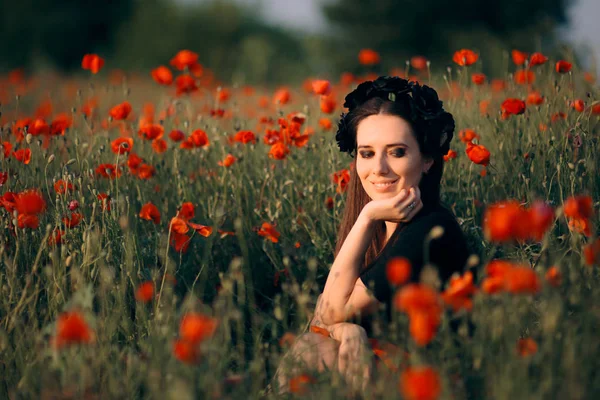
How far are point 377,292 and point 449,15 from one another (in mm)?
15477

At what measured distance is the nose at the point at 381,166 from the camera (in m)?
2.83

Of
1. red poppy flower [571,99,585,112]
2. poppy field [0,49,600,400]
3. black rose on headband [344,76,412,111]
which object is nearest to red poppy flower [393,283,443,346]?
poppy field [0,49,600,400]

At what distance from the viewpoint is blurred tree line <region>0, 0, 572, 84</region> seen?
55.4 feet

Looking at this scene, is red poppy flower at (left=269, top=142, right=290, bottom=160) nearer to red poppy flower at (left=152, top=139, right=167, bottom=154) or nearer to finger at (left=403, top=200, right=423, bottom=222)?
red poppy flower at (left=152, top=139, right=167, bottom=154)

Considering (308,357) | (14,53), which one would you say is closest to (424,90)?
(308,357)

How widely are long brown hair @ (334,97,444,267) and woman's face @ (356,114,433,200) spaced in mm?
28

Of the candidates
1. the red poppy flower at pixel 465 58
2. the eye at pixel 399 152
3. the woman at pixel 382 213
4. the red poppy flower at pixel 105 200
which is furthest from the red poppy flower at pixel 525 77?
the red poppy flower at pixel 105 200

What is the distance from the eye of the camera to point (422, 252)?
8.67 ft

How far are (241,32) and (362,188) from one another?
64.1 feet

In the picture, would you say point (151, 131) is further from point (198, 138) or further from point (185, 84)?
point (185, 84)

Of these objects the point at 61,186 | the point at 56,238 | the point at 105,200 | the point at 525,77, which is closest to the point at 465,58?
the point at 525,77

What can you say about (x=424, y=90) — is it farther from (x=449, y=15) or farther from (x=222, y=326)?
(x=449, y=15)

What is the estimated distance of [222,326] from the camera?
2.31 meters

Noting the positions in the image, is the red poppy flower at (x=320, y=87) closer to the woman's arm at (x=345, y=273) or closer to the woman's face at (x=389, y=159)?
the woman's face at (x=389, y=159)
